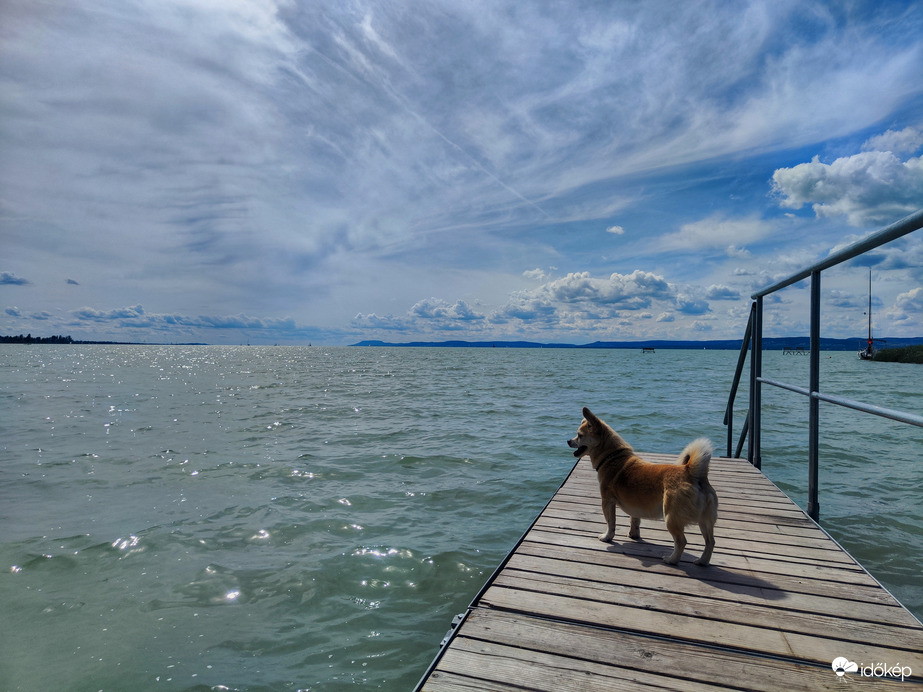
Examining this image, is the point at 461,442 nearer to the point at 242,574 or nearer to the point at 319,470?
the point at 319,470

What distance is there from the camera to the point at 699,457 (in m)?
3.09

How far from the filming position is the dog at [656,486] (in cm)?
314

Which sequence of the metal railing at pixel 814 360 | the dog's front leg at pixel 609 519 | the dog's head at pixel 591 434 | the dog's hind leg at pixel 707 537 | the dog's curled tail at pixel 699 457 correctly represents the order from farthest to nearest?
the dog's head at pixel 591 434 → the dog's front leg at pixel 609 519 → the dog's hind leg at pixel 707 537 → the dog's curled tail at pixel 699 457 → the metal railing at pixel 814 360

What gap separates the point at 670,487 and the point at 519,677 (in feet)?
5.47

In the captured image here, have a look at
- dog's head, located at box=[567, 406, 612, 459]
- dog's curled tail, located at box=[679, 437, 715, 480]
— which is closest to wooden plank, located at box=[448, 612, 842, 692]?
dog's curled tail, located at box=[679, 437, 715, 480]

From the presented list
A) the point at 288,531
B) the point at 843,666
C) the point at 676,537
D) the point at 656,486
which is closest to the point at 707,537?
the point at 676,537

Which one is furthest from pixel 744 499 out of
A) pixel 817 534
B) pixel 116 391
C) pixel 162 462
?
pixel 116 391

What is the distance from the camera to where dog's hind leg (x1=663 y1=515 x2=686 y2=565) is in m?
3.21

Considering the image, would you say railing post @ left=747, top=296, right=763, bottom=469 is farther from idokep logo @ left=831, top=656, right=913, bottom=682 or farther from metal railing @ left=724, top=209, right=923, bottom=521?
idokep logo @ left=831, top=656, right=913, bottom=682

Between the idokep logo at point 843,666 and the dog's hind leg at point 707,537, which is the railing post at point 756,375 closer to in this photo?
the dog's hind leg at point 707,537

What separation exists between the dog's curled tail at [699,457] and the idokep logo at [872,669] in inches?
42.8

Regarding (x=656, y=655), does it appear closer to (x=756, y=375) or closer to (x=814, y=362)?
(x=814, y=362)

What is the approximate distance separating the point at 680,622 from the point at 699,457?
3.24 feet

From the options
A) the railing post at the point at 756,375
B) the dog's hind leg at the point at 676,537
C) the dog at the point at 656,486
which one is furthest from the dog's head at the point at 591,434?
the railing post at the point at 756,375
